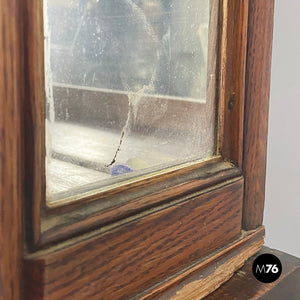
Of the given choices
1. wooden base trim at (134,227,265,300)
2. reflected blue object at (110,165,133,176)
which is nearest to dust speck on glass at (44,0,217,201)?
reflected blue object at (110,165,133,176)

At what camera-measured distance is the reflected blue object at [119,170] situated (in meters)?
0.58

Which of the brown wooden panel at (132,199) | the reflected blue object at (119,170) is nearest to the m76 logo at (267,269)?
the brown wooden panel at (132,199)

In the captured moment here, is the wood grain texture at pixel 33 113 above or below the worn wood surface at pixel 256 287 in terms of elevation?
above

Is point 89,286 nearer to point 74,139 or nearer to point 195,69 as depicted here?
point 74,139

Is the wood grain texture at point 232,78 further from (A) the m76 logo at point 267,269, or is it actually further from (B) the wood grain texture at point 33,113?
(B) the wood grain texture at point 33,113

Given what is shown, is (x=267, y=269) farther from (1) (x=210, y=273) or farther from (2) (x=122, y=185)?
(2) (x=122, y=185)

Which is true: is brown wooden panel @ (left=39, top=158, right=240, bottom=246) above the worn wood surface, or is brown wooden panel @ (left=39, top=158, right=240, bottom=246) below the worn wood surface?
above

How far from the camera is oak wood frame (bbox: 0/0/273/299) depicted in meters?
0.43

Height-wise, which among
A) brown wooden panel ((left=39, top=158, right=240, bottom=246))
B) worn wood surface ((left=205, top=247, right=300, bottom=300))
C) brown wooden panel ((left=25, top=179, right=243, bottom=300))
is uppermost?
brown wooden panel ((left=39, top=158, right=240, bottom=246))

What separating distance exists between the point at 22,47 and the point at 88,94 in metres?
0.12

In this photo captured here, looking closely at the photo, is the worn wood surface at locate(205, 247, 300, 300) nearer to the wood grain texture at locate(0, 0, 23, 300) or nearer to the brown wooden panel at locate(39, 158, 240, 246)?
the brown wooden panel at locate(39, 158, 240, 246)

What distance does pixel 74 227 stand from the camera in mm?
490

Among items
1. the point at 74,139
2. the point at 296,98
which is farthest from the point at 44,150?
the point at 296,98

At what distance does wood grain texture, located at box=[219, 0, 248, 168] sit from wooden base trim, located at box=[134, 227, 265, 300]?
128mm
